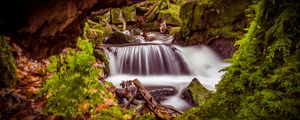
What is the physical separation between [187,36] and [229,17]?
2.57 m

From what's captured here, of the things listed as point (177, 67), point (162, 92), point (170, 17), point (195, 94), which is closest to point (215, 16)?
point (177, 67)

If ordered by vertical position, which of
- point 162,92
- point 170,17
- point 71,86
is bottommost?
point 162,92

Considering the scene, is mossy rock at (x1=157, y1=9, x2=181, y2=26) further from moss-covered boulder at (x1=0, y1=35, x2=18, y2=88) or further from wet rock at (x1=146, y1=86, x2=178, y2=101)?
moss-covered boulder at (x1=0, y1=35, x2=18, y2=88)

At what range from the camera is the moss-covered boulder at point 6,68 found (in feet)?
12.6

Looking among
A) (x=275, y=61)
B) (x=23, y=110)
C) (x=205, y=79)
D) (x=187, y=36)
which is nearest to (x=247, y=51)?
(x=275, y=61)

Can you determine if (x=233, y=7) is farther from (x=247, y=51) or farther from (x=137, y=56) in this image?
(x=247, y=51)

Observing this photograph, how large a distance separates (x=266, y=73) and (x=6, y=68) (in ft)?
12.3

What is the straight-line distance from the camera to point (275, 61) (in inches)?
119

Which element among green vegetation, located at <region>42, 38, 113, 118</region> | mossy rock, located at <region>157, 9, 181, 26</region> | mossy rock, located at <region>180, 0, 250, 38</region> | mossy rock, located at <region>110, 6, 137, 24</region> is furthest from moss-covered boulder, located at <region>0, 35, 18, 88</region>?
mossy rock, located at <region>157, 9, 181, 26</region>

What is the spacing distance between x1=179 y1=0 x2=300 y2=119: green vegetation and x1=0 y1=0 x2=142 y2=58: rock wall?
1.71m

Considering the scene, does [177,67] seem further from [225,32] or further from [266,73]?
[266,73]

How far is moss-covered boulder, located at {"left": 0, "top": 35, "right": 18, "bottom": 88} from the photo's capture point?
3.85 metres

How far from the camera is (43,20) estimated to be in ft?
9.28

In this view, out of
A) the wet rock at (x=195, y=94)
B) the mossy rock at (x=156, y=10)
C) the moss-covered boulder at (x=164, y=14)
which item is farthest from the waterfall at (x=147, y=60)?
the mossy rock at (x=156, y=10)
